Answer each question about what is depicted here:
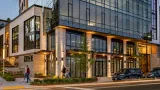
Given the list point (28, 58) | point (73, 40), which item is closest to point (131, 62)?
point (73, 40)

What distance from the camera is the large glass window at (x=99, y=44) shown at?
4478 centimetres

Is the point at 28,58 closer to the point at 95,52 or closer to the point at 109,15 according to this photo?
the point at 95,52

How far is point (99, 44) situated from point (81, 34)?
476cm

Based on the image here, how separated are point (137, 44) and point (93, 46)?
14.0 meters

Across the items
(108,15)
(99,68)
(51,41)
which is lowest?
(99,68)

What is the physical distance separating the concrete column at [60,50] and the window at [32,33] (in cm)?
665

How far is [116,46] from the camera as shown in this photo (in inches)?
1961

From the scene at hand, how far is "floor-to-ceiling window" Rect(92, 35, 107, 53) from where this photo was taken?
4481 cm

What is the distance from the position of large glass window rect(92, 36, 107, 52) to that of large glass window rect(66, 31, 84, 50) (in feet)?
12.3

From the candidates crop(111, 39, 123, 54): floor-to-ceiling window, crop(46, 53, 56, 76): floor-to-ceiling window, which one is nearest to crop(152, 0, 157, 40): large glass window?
crop(111, 39, 123, 54): floor-to-ceiling window

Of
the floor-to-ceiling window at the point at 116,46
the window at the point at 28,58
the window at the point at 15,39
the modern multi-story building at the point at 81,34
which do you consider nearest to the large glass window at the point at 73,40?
the modern multi-story building at the point at 81,34

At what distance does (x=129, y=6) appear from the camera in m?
51.3

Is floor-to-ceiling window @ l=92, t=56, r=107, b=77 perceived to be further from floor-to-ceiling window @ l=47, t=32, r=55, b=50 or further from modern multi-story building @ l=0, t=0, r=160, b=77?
floor-to-ceiling window @ l=47, t=32, r=55, b=50

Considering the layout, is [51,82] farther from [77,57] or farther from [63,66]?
[63,66]
